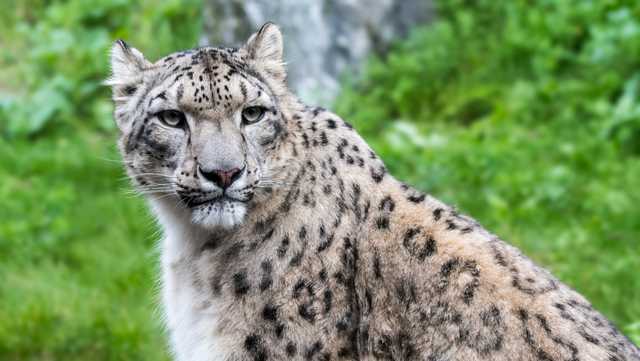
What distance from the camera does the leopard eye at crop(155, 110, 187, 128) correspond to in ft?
18.5

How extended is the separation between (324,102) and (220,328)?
672 cm

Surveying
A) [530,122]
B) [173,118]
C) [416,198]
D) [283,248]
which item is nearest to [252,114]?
[173,118]

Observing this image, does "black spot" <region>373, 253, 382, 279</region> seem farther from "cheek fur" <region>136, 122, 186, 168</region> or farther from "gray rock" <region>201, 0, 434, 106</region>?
"gray rock" <region>201, 0, 434, 106</region>

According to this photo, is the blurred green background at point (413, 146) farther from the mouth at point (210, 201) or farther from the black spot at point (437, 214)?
the mouth at point (210, 201)

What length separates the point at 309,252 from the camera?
569 cm

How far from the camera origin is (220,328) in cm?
562

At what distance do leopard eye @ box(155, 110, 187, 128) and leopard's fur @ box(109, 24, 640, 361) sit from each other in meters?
0.03

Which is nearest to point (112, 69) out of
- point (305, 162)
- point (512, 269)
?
point (305, 162)

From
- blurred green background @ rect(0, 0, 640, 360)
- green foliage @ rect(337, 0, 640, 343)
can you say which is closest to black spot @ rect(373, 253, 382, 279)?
blurred green background @ rect(0, 0, 640, 360)

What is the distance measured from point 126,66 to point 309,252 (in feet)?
4.49

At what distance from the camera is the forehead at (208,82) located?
219 inches

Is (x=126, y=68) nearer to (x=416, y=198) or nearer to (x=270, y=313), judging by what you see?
(x=270, y=313)

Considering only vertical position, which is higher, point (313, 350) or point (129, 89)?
point (129, 89)

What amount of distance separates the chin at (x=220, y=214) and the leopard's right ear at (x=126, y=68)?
0.84 meters
